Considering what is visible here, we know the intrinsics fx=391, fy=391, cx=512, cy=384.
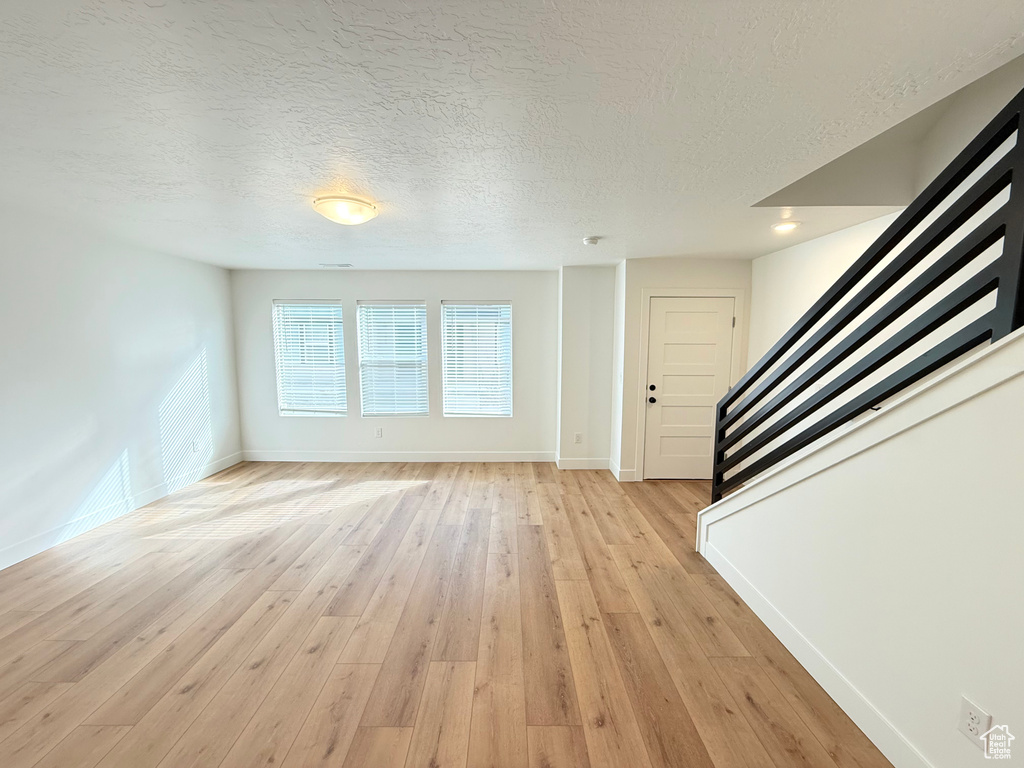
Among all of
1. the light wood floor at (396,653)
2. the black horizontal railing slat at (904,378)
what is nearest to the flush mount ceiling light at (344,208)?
the light wood floor at (396,653)

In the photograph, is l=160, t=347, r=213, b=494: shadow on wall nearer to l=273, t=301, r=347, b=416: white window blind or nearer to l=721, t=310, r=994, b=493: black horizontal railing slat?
l=273, t=301, r=347, b=416: white window blind

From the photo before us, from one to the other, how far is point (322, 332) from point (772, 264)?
16.6ft

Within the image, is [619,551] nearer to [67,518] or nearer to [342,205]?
[342,205]

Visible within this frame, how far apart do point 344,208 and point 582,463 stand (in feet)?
12.1

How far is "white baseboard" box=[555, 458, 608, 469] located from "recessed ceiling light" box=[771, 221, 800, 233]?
2.92 meters

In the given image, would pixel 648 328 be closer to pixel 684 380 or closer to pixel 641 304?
pixel 641 304

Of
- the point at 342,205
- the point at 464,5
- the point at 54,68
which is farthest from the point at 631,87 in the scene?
the point at 54,68

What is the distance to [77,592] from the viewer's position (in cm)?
240

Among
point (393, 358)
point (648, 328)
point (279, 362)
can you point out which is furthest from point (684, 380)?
point (279, 362)

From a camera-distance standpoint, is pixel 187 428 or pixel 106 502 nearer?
pixel 106 502

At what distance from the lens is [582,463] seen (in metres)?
4.77

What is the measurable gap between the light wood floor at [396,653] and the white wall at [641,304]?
121 centimetres

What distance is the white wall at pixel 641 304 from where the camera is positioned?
4133mm

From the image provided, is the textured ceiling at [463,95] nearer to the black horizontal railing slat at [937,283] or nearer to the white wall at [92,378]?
the black horizontal railing slat at [937,283]
